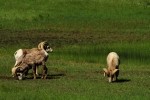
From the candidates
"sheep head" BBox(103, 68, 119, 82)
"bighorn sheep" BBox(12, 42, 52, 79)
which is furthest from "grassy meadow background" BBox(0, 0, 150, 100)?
"bighorn sheep" BBox(12, 42, 52, 79)

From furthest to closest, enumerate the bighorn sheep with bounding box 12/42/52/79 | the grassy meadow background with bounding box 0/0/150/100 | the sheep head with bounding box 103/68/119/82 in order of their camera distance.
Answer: the bighorn sheep with bounding box 12/42/52/79
the sheep head with bounding box 103/68/119/82
the grassy meadow background with bounding box 0/0/150/100

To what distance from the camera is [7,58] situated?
30281 mm

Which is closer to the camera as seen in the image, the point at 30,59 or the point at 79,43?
the point at 30,59

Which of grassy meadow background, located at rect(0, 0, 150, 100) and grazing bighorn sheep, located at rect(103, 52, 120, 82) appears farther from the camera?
grazing bighorn sheep, located at rect(103, 52, 120, 82)

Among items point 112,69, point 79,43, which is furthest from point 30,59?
point 79,43

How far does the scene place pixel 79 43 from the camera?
37.4 m

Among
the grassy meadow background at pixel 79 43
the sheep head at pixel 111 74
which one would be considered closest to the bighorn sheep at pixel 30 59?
the grassy meadow background at pixel 79 43

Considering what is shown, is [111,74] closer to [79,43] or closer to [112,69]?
[112,69]

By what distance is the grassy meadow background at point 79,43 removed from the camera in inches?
825

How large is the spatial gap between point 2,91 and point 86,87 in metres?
3.34

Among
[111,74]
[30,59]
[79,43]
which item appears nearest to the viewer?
[111,74]

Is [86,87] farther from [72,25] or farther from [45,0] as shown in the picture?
[45,0]

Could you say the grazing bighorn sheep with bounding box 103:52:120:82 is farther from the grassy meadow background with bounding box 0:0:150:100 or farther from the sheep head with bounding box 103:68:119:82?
the grassy meadow background with bounding box 0:0:150:100

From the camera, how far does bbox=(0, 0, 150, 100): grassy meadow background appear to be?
2095 cm
